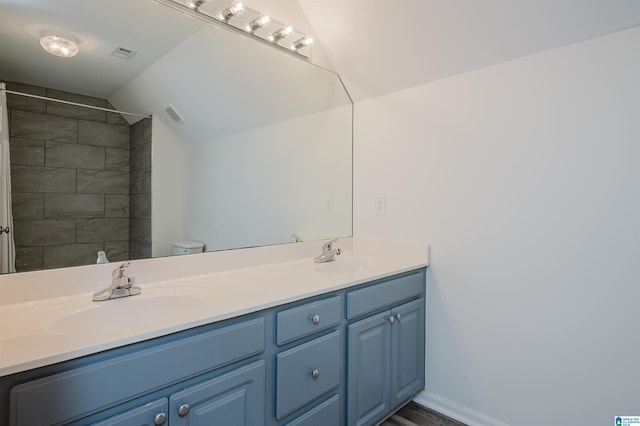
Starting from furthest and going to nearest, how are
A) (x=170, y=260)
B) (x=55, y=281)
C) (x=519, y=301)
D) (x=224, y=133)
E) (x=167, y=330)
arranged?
(x=224, y=133)
(x=519, y=301)
(x=170, y=260)
(x=55, y=281)
(x=167, y=330)

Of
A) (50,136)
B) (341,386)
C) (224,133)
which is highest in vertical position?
(224,133)

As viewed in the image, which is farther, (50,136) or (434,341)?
(434,341)

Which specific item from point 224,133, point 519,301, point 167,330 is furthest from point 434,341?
point 224,133

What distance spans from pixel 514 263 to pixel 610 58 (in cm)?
93

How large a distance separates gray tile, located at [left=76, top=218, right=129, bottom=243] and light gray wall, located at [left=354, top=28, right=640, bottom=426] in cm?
144

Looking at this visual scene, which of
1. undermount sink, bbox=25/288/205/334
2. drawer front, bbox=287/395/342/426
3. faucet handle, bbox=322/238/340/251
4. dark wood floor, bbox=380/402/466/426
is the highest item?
faucet handle, bbox=322/238/340/251

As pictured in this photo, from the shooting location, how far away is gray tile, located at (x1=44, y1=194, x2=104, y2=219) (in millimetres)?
1176

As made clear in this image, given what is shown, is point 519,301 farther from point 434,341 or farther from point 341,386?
point 341,386

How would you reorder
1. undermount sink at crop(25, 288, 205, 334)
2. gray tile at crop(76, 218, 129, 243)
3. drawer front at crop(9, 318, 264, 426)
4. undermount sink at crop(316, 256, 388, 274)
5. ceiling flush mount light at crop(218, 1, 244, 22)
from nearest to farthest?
drawer front at crop(9, 318, 264, 426)
undermount sink at crop(25, 288, 205, 334)
gray tile at crop(76, 218, 129, 243)
ceiling flush mount light at crop(218, 1, 244, 22)
undermount sink at crop(316, 256, 388, 274)

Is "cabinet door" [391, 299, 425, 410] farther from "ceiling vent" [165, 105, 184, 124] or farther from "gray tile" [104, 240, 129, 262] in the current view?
"ceiling vent" [165, 105, 184, 124]

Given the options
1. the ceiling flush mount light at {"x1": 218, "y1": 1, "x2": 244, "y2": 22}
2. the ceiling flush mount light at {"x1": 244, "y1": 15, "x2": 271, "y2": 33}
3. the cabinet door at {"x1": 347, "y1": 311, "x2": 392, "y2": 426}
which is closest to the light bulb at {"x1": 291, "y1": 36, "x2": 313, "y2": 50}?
the ceiling flush mount light at {"x1": 244, "y1": 15, "x2": 271, "y2": 33}

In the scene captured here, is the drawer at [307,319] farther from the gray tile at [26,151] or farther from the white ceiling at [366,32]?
the white ceiling at [366,32]

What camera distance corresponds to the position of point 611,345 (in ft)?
4.38

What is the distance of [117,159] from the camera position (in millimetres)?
1315
